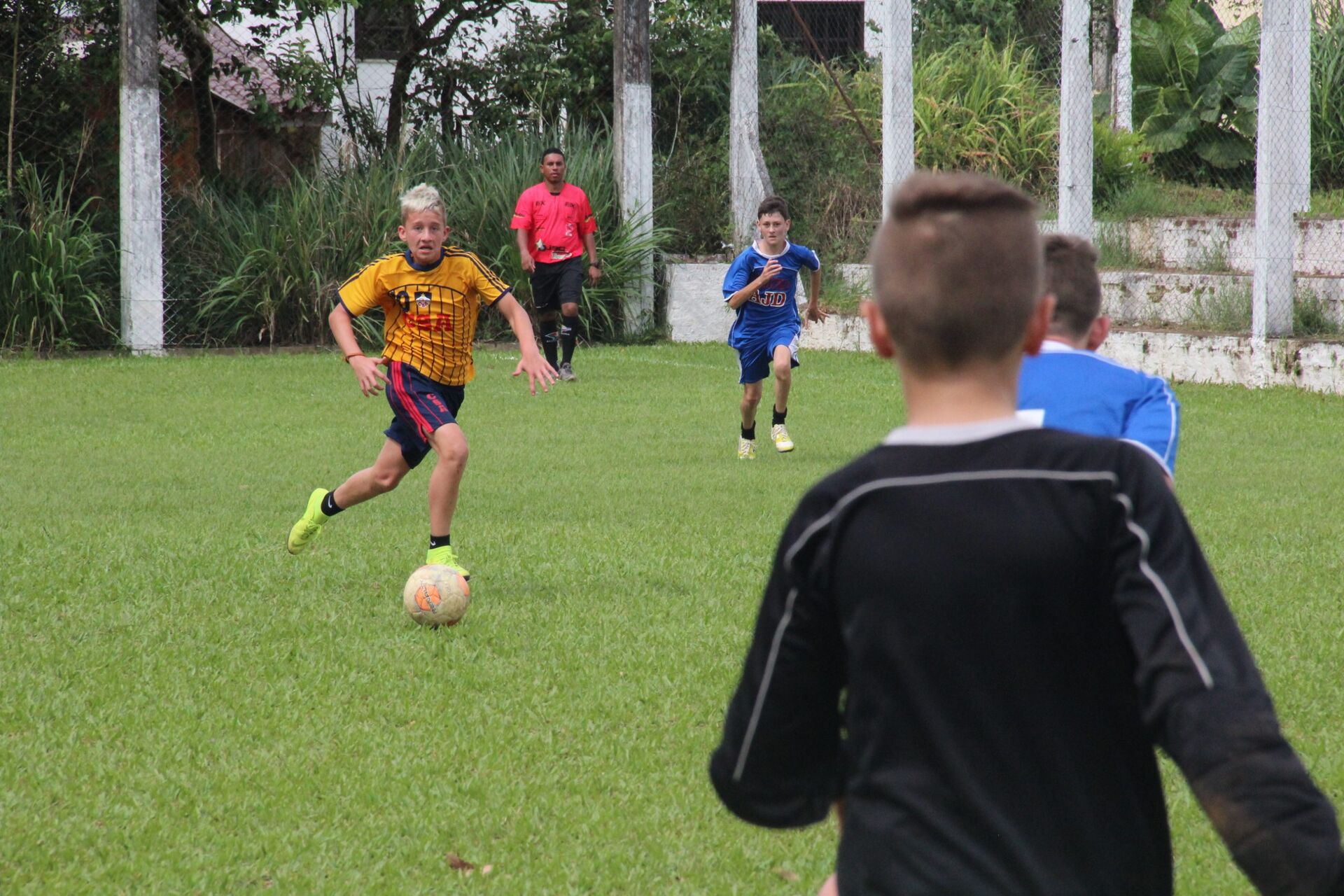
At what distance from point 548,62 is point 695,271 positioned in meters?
3.93

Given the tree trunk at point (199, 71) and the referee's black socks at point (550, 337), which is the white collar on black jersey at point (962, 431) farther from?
the tree trunk at point (199, 71)

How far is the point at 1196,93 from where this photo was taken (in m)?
19.6

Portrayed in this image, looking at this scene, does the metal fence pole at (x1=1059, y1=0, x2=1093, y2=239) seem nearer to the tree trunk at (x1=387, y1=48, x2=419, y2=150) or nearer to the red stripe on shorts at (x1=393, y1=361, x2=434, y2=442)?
the tree trunk at (x1=387, y1=48, x2=419, y2=150)

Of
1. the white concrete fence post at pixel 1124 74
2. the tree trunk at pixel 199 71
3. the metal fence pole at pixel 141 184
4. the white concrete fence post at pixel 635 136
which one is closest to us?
the metal fence pole at pixel 141 184

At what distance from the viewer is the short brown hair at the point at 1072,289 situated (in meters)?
3.13

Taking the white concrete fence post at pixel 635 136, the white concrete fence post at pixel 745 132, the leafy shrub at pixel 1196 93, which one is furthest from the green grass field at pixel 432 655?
the white concrete fence post at pixel 745 132

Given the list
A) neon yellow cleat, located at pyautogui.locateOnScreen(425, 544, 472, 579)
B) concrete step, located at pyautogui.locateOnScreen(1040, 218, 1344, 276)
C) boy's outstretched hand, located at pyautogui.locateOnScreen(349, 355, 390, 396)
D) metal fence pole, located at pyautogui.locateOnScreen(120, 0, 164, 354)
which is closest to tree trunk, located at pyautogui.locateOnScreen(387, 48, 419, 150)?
metal fence pole, located at pyautogui.locateOnScreen(120, 0, 164, 354)

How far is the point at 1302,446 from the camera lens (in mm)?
11336

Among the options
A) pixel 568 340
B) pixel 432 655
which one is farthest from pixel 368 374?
pixel 568 340

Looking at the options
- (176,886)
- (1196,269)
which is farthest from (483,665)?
(1196,269)

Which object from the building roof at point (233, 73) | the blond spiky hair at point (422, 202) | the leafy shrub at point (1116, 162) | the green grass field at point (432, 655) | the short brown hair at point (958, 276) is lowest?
the green grass field at point (432, 655)

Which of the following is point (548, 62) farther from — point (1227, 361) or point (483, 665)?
point (483, 665)

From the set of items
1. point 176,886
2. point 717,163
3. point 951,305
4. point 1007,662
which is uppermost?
point 717,163

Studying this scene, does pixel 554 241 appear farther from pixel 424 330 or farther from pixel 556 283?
pixel 424 330
